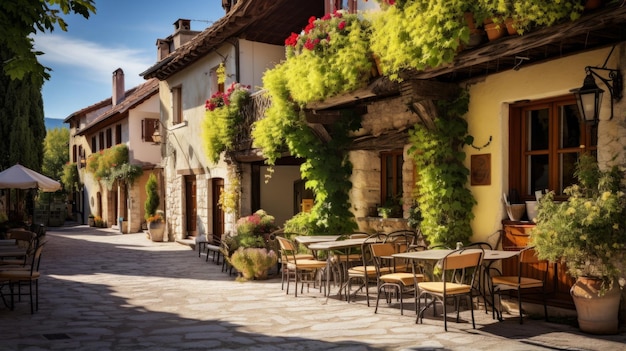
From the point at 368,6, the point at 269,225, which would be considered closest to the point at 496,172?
the point at 368,6

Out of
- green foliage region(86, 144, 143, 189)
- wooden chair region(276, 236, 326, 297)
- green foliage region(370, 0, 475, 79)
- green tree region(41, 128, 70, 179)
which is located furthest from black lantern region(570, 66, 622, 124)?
green tree region(41, 128, 70, 179)

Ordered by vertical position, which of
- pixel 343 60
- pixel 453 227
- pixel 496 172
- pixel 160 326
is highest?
pixel 343 60

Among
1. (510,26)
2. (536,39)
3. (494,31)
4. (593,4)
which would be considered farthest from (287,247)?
(593,4)

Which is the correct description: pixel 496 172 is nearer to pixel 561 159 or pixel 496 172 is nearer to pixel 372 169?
pixel 561 159

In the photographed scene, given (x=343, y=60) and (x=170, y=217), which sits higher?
(x=343, y=60)

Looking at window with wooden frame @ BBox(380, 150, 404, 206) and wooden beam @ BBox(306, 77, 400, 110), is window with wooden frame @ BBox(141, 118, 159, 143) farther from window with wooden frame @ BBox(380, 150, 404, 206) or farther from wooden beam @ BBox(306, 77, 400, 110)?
window with wooden frame @ BBox(380, 150, 404, 206)

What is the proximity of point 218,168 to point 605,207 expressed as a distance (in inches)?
425

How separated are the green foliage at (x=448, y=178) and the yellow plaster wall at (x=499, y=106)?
12 centimetres

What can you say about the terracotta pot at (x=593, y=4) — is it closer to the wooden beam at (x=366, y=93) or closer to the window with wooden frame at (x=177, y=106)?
the wooden beam at (x=366, y=93)

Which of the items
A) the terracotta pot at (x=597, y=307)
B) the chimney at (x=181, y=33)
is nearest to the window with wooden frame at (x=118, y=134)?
the chimney at (x=181, y=33)

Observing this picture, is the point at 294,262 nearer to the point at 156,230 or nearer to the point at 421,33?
the point at 421,33

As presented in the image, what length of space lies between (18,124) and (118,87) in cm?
1319

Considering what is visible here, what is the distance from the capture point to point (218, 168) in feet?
49.9

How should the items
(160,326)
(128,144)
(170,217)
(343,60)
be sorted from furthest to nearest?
(128,144) → (170,217) → (343,60) → (160,326)
